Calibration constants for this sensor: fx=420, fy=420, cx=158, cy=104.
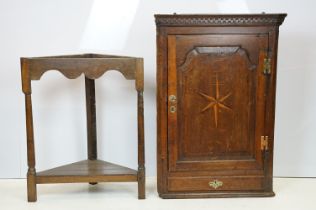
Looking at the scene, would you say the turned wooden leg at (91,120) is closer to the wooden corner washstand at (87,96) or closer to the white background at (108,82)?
the wooden corner washstand at (87,96)

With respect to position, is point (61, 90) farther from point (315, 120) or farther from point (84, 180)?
point (315, 120)

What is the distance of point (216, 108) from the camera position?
217cm

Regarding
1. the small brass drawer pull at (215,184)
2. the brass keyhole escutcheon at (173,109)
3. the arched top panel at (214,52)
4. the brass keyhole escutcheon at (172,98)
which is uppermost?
the arched top panel at (214,52)

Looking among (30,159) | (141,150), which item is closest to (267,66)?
(141,150)

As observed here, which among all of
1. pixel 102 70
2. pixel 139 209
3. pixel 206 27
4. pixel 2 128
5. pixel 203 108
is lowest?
pixel 139 209

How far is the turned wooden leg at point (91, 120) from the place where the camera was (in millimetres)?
2451

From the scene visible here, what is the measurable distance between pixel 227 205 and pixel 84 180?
75 cm

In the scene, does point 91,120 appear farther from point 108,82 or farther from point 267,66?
point 267,66

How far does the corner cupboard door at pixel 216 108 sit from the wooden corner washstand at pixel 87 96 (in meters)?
0.16

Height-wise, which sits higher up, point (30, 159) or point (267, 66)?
point (267, 66)

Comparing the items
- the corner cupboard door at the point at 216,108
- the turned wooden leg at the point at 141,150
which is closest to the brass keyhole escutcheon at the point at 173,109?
the corner cupboard door at the point at 216,108

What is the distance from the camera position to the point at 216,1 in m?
2.53

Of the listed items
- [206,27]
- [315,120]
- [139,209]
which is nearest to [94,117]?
[139,209]

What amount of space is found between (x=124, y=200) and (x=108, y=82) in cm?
76
